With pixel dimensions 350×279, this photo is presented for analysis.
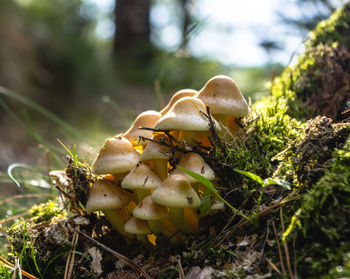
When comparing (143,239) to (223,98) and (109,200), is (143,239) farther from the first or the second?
(223,98)

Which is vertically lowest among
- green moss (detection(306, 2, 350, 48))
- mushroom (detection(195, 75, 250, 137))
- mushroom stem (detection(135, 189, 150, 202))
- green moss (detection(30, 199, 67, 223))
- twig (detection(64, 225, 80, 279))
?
twig (detection(64, 225, 80, 279))

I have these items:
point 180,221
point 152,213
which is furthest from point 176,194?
point 180,221

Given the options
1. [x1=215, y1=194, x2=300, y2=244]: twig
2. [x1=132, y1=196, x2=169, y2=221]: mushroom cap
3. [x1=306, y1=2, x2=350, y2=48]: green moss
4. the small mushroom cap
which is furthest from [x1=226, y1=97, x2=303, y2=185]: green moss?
[x1=306, y1=2, x2=350, y2=48]: green moss

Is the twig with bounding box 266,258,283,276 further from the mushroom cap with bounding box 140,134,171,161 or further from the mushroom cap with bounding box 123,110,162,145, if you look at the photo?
the mushroom cap with bounding box 123,110,162,145

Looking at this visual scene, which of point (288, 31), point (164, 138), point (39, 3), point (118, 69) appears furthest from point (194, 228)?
point (118, 69)

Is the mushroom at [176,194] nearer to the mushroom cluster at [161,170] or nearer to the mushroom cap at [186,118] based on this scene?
the mushroom cluster at [161,170]

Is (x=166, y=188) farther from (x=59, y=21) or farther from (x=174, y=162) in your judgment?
(x=59, y=21)

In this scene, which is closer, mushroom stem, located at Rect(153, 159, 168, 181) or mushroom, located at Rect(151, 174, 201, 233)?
mushroom, located at Rect(151, 174, 201, 233)
